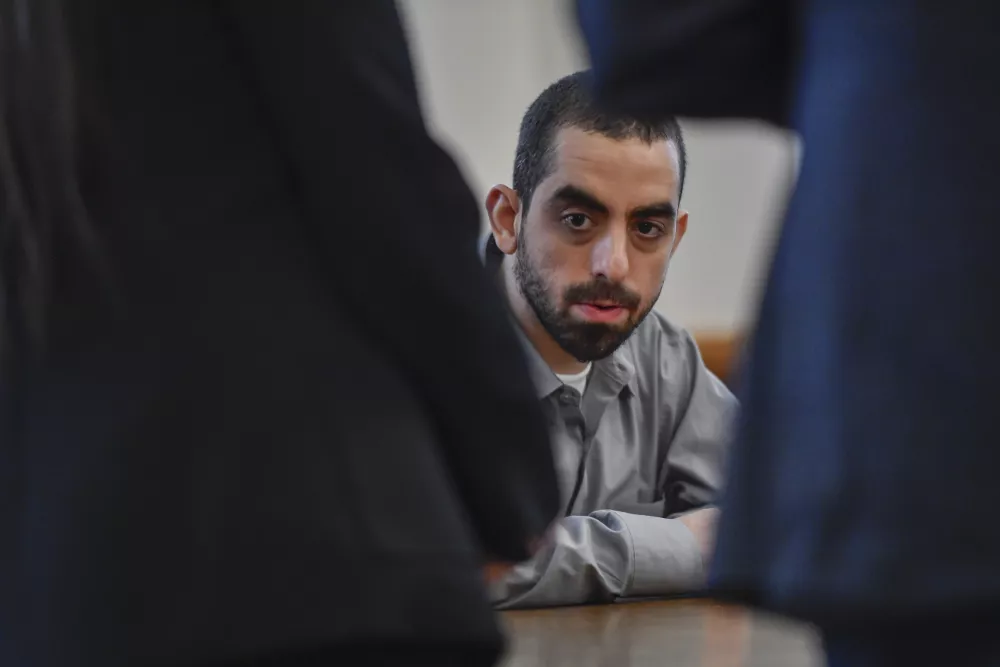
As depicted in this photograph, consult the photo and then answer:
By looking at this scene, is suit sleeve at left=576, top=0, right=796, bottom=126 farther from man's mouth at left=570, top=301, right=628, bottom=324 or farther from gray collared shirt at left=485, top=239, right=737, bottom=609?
man's mouth at left=570, top=301, right=628, bottom=324

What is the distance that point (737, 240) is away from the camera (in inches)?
105

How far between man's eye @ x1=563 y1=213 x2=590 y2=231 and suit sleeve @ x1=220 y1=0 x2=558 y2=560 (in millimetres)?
951

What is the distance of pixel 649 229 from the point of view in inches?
62.1

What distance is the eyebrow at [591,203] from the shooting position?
1538 mm

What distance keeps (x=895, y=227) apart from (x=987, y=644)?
0.16 m

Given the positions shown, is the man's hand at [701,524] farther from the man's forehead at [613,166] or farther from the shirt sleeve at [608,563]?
the man's forehead at [613,166]

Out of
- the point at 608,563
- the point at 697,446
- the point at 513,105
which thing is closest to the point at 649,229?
the point at 697,446

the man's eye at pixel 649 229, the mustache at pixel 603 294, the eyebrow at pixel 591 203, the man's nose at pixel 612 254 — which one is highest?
the eyebrow at pixel 591 203

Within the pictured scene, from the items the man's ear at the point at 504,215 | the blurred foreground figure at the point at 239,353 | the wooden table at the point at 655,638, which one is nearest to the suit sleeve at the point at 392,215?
the blurred foreground figure at the point at 239,353

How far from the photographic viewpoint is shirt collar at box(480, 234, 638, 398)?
156 centimetres

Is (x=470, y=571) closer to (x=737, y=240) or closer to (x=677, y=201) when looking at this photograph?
(x=677, y=201)

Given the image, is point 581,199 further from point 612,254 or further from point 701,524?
point 701,524

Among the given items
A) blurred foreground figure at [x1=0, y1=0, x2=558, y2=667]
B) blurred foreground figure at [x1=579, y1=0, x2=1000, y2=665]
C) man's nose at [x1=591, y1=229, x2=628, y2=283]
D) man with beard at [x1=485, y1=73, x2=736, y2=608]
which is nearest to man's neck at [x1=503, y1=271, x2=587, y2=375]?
man with beard at [x1=485, y1=73, x2=736, y2=608]

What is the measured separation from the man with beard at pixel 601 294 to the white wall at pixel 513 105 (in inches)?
29.5
